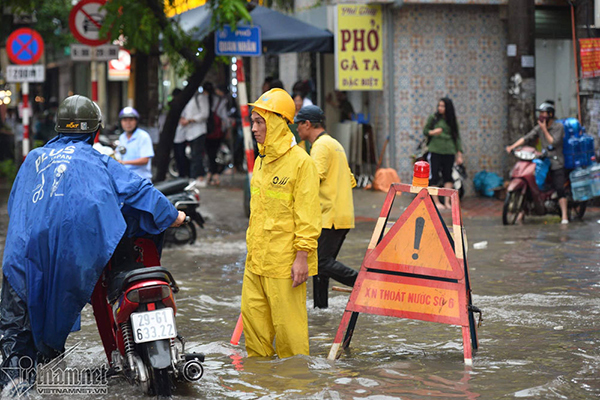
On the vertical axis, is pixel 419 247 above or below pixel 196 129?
below

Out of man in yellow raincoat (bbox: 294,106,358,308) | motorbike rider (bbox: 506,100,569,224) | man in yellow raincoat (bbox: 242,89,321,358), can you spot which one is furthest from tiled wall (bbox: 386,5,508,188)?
man in yellow raincoat (bbox: 242,89,321,358)

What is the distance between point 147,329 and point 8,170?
20032 mm

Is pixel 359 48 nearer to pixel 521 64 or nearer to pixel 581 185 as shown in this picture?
pixel 521 64

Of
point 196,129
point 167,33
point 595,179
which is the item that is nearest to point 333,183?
point 167,33

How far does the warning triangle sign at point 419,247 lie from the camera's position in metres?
6.00

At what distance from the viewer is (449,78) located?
17406 mm

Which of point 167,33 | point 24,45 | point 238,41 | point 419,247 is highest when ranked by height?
point 24,45

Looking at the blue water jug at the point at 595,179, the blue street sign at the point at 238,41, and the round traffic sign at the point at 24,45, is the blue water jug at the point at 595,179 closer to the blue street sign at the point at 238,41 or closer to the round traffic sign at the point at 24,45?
the blue street sign at the point at 238,41

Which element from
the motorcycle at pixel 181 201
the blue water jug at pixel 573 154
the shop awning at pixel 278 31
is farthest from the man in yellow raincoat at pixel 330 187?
the shop awning at pixel 278 31

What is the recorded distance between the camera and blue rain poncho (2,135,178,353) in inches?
199

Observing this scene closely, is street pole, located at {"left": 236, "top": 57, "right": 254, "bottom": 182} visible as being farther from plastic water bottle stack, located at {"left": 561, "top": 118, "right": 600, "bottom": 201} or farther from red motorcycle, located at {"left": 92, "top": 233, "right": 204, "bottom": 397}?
red motorcycle, located at {"left": 92, "top": 233, "right": 204, "bottom": 397}

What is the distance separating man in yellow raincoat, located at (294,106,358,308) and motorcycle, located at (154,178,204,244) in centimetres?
398

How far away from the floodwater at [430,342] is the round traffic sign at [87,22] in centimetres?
361

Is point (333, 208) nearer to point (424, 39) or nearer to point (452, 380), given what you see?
point (452, 380)
